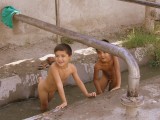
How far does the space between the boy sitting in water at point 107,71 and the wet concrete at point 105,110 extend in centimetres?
63

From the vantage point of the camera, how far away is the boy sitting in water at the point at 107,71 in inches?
162

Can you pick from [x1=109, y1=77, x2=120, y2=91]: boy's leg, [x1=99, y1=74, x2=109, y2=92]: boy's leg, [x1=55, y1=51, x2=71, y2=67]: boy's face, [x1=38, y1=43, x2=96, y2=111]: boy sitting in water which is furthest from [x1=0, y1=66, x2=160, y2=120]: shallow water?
[x1=55, y1=51, x2=71, y2=67]: boy's face

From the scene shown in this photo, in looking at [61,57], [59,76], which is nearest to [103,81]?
[59,76]

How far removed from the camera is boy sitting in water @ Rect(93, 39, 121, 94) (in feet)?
13.5

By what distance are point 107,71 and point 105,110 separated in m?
1.17

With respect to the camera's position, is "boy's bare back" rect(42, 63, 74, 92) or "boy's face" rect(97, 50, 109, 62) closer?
"boy's bare back" rect(42, 63, 74, 92)

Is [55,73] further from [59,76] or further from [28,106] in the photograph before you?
[28,106]

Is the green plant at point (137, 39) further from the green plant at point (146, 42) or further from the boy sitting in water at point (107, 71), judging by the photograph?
the boy sitting in water at point (107, 71)

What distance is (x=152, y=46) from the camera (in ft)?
17.7

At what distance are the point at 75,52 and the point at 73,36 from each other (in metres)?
1.97

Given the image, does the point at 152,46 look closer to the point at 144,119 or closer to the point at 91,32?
the point at 91,32

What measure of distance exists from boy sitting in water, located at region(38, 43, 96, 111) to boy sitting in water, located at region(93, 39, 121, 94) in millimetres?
459

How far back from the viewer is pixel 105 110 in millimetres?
3205

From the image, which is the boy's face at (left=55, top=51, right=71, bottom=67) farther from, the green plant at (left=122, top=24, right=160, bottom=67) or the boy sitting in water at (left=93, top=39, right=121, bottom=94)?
the green plant at (left=122, top=24, right=160, bottom=67)
